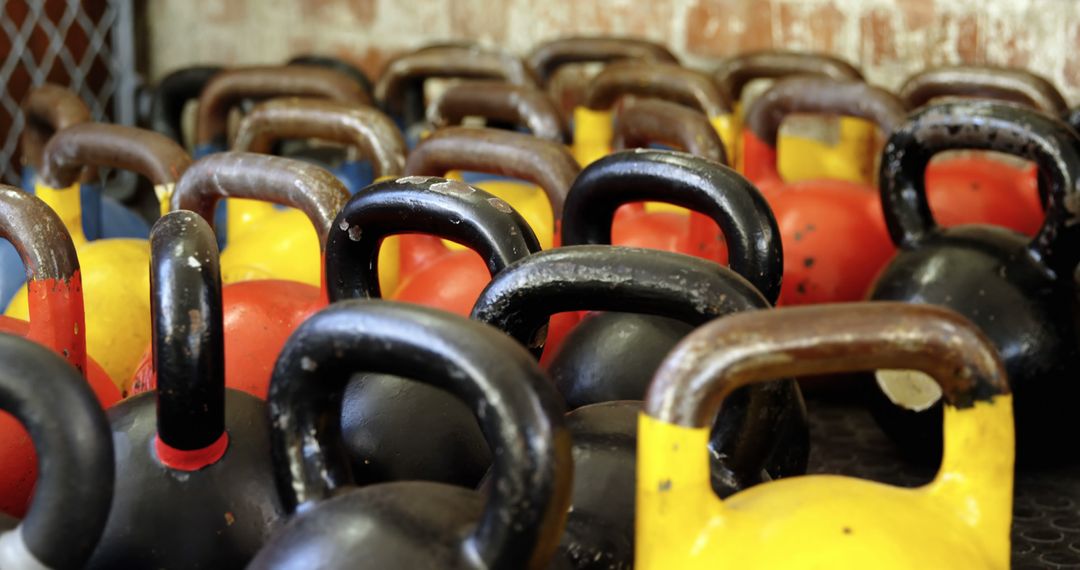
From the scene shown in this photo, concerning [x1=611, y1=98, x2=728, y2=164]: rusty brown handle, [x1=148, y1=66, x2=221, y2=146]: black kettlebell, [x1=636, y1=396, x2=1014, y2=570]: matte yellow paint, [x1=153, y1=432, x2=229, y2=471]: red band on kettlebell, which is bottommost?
[x1=148, y1=66, x2=221, y2=146]: black kettlebell

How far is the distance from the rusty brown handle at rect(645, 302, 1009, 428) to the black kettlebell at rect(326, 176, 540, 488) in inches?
7.0

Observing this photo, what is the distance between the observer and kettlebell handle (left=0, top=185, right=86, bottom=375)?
25.2 inches

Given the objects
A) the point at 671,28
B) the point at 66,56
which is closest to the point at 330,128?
the point at 671,28

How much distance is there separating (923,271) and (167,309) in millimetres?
557

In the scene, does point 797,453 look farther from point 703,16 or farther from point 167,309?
point 703,16

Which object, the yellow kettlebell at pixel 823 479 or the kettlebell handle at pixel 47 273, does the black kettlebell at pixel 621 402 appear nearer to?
the yellow kettlebell at pixel 823 479

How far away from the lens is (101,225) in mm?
1262

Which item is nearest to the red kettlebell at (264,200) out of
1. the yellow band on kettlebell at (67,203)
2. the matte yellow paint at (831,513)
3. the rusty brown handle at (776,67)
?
the yellow band on kettlebell at (67,203)

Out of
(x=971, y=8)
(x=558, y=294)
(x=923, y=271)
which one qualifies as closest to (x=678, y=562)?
(x=558, y=294)

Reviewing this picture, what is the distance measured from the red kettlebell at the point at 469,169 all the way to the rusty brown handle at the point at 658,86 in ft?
1.13

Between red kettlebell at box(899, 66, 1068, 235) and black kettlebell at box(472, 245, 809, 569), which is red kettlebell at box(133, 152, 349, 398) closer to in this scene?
black kettlebell at box(472, 245, 809, 569)

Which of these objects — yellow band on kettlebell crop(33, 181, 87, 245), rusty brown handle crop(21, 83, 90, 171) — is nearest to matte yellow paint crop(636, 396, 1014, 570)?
yellow band on kettlebell crop(33, 181, 87, 245)

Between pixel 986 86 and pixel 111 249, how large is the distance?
810 mm

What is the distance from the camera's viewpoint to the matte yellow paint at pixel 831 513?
0.43m
